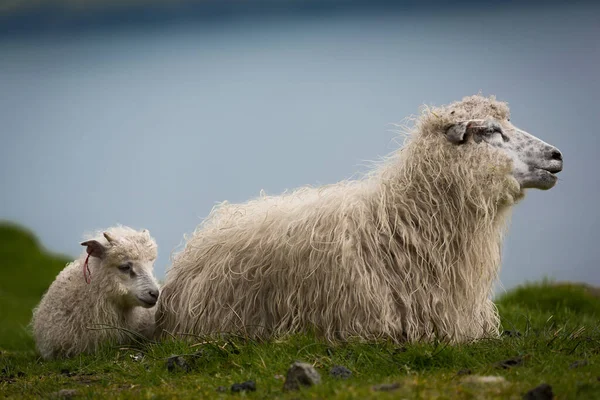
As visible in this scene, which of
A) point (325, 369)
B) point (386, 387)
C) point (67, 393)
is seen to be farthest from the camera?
point (325, 369)

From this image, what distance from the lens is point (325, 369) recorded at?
6.00 metres

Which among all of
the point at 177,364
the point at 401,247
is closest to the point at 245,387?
the point at 177,364

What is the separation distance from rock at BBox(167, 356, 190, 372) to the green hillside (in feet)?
25.9

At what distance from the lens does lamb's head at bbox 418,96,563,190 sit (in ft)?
Answer: 22.3

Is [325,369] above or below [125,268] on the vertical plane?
below

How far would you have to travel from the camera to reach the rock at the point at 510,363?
580cm

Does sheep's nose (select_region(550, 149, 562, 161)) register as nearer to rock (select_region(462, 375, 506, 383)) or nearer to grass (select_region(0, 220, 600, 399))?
grass (select_region(0, 220, 600, 399))

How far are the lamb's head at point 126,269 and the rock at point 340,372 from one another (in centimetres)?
251

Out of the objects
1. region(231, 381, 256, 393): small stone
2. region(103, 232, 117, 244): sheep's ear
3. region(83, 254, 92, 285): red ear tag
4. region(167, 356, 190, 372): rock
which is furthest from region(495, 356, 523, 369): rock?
region(83, 254, 92, 285): red ear tag

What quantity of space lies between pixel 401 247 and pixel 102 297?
9.71 ft

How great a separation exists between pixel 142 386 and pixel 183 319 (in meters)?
1.59

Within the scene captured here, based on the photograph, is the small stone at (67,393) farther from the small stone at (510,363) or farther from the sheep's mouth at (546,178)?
the sheep's mouth at (546,178)

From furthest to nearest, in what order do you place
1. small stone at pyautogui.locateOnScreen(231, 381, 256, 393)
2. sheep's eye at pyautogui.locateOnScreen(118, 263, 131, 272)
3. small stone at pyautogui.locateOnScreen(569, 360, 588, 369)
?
sheep's eye at pyautogui.locateOnScreen(118, 263, 131, 272) < small stone at pyautogui.locateOnScreen(569, 360, 588, 369) < small stone at pyautogui.locateOnScreen(231, 381, 256, 393)

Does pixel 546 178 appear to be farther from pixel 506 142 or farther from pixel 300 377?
pixel 300 377
